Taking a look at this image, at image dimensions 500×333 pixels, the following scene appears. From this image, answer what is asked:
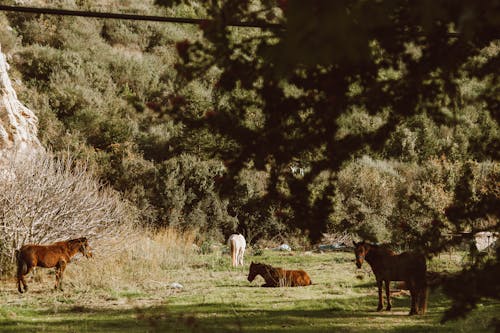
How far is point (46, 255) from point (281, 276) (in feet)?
15.2

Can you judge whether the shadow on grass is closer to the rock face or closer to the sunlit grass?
the sunlit grass

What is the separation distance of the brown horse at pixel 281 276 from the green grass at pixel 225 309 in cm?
30

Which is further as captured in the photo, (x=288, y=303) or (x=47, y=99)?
(x=47, y=99)

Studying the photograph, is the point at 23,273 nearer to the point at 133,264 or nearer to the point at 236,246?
the point at 133,264

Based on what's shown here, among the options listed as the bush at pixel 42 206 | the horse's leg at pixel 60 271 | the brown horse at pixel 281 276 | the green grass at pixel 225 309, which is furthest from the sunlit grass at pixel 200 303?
the bush at pixel 42 206

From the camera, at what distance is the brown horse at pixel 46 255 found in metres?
12.8

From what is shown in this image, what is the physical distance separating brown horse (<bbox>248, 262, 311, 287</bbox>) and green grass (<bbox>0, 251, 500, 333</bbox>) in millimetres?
295

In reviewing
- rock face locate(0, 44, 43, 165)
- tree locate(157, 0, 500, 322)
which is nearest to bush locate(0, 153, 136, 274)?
rock face locate(0, 44, 43, 165)

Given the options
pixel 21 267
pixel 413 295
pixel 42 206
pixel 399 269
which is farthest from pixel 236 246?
pixel 399 269

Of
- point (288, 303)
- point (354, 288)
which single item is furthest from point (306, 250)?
point (288, 303)

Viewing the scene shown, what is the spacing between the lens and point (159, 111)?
16.3 ft

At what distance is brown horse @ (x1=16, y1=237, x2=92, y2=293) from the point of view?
12805 millimetres

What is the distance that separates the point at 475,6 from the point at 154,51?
37.4 m

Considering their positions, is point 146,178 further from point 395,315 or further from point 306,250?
point 395,315
